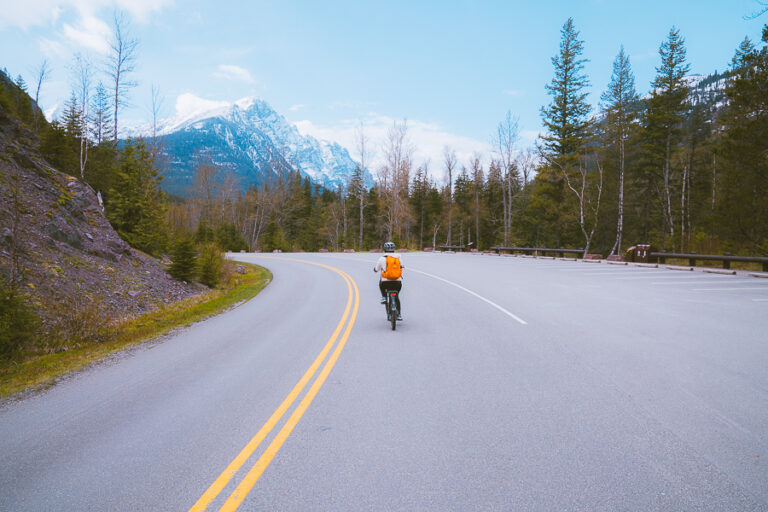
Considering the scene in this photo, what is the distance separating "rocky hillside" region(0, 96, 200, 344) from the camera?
31.1ft

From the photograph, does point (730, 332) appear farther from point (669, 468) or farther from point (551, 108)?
point (551, 108)

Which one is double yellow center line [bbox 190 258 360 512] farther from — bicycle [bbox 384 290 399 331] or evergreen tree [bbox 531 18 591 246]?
evergreen tree [bbox 531 18 591 246]

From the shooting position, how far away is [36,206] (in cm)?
1333

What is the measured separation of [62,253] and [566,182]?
38807 millimetres

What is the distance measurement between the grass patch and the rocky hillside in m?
0.76

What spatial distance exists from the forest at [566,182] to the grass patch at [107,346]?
6.05 meters

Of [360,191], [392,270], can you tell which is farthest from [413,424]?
[360,191]

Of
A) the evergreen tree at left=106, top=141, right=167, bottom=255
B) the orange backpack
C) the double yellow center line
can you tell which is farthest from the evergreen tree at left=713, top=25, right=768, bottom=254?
the evergreen tree at left=106, top=141, right=167, bottom=255

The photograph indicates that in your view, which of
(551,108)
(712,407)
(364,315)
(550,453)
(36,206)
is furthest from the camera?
(551,108)

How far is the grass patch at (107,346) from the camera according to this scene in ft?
18.5

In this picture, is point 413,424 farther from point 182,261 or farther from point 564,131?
point 564,131

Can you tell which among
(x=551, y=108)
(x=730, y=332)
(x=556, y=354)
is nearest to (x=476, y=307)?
(x=556, y=354)

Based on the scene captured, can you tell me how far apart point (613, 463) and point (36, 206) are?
1757 cm

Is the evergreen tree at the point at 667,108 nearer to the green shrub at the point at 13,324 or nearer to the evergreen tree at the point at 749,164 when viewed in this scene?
the evergreen tree at the point at 749,164
